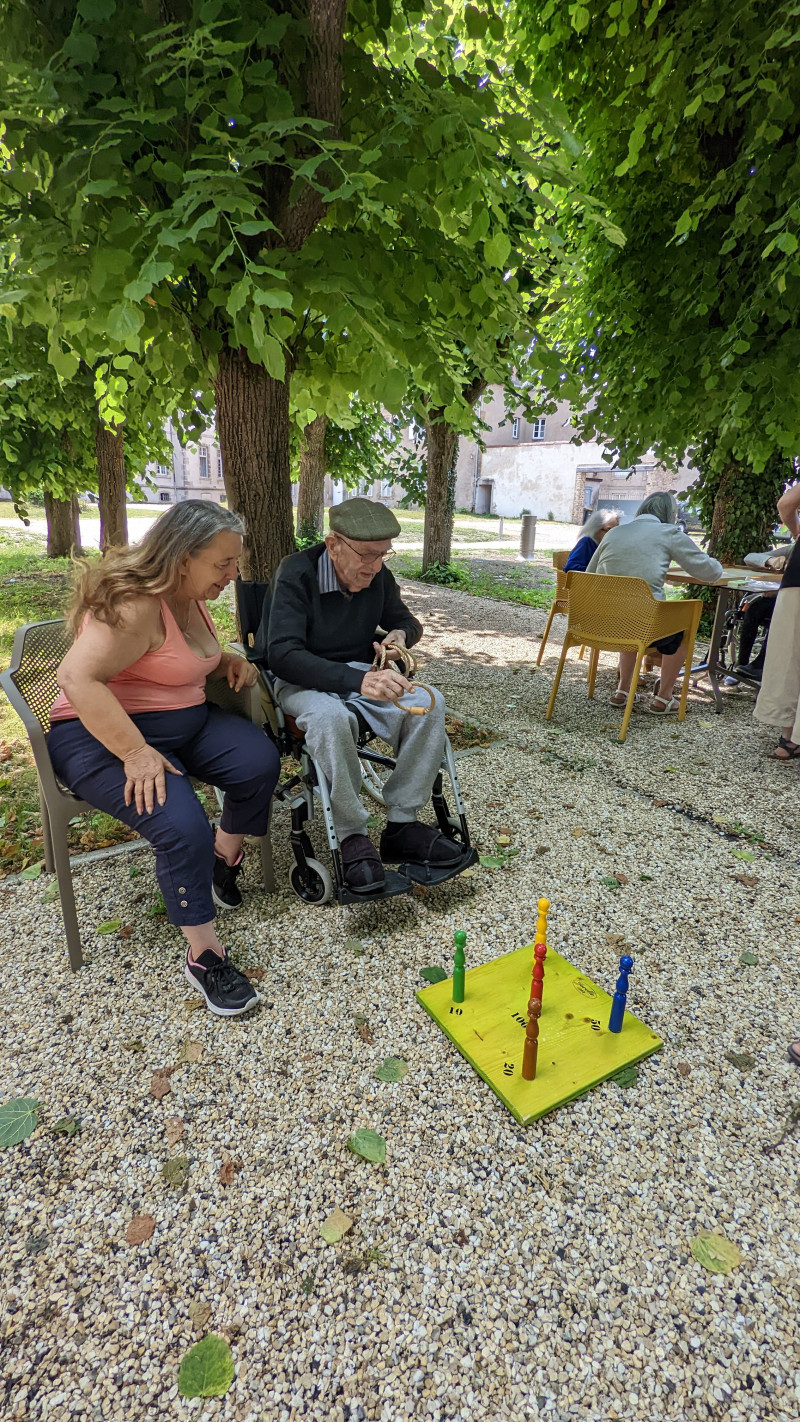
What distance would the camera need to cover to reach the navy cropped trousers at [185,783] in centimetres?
220

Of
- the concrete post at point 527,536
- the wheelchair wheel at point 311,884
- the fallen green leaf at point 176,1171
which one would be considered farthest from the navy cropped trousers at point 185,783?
the concrete post at point 527,536

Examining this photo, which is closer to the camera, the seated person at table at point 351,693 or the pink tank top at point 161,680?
the pink tank top at point 161,680

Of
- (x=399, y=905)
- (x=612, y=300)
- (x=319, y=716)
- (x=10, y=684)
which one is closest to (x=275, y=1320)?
(x=399, y=905)

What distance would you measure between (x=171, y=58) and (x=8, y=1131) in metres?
3.57

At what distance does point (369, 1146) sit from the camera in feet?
6.06

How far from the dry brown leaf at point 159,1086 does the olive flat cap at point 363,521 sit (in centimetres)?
208

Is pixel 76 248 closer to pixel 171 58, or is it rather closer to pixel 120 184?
pixel 120 184

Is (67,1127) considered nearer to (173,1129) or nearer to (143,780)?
(173,1129)

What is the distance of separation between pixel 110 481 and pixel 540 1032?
28.0 ft

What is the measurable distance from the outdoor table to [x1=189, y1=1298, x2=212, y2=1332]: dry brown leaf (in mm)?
4986

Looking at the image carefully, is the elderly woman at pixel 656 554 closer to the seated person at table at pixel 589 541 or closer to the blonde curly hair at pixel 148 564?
the seated person at table at pixel 589 541

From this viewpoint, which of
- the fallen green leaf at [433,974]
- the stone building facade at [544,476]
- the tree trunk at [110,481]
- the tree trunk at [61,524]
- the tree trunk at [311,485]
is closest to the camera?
the fallen green leaf at [433,974]

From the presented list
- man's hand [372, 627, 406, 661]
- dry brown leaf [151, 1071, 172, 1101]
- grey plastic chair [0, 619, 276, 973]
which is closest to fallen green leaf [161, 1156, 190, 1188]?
dry brown leaf [151, 1071, 172, 1101]

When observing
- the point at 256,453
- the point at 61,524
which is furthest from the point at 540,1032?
the point at 61,524
